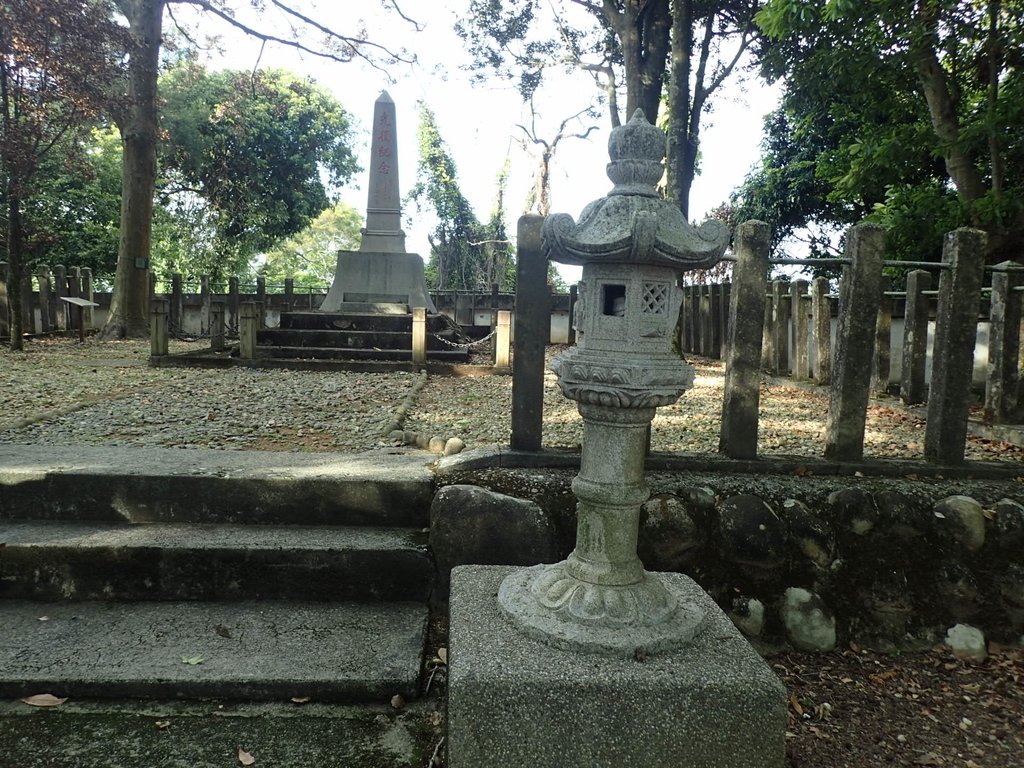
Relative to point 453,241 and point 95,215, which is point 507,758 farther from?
point 453,241

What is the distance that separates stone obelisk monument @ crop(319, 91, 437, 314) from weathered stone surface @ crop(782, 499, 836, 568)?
10317 mm

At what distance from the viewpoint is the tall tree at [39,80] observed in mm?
10000

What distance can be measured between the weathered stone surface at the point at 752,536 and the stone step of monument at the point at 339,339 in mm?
8174

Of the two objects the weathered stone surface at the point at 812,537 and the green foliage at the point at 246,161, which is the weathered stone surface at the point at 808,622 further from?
the green foliage at the point at 246,161

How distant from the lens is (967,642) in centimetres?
297

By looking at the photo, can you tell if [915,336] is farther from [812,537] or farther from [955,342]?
[812,537]

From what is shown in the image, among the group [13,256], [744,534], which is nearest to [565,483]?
[744,534]

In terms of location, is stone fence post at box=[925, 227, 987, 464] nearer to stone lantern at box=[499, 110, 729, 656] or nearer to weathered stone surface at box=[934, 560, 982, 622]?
weathered stone surface at box=[934, 560, 982, 622]

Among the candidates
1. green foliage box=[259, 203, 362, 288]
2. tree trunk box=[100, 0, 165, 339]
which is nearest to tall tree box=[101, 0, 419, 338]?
tree trunk box=[100, 0, 165, 339]

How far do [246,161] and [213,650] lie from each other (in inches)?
911

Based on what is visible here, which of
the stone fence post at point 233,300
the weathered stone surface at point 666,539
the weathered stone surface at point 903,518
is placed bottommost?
the weathered stone surface at point 666,539

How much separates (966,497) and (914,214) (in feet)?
25.3

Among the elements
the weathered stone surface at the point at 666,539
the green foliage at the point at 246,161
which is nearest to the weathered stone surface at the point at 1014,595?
the weathered stone surface at the point at 666,539

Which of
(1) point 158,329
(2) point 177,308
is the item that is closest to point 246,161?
(2) point 177,308
